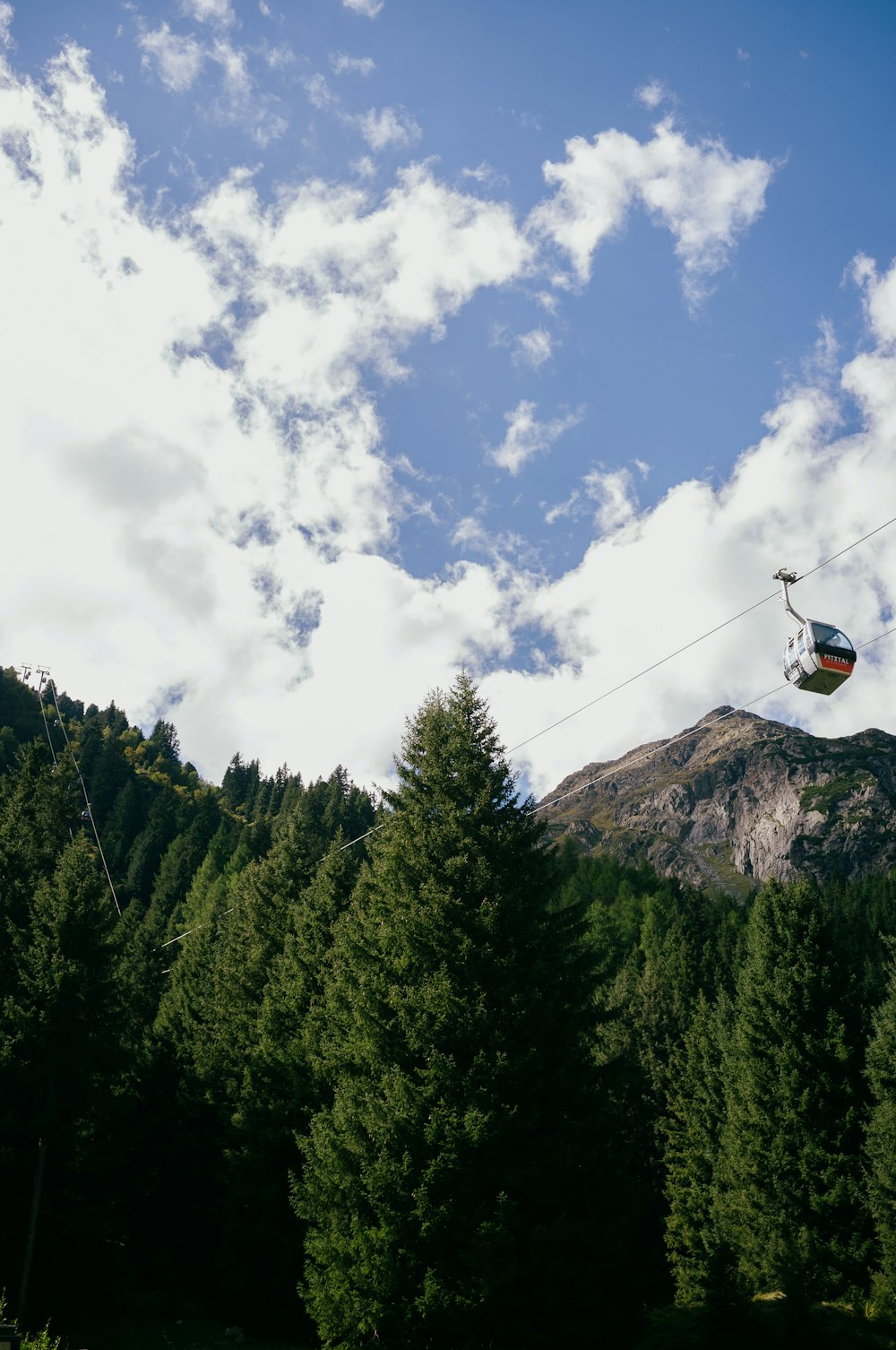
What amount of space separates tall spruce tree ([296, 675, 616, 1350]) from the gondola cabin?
27.8 feet

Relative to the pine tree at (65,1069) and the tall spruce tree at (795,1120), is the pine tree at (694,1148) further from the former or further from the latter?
the pine tree at (65,1069)

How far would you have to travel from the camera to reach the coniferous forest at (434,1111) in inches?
669

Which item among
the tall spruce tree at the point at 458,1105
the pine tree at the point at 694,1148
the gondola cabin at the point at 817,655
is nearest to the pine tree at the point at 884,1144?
the pine tree at the point at 694,1148

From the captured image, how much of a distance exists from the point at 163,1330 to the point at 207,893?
64583 mm

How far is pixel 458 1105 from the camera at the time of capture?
1733cm

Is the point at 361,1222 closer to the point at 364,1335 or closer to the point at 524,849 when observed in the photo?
the point at 364,1335

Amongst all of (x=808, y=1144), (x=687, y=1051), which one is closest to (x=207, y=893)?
(x=687, y=1051)

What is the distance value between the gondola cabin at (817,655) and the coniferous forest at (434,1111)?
27.8 ft

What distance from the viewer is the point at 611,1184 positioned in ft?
60.5

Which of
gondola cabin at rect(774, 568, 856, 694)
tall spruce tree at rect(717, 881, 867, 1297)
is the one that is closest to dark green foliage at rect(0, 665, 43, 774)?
tall spruce tree at rect(717, 881, 867, 1297)

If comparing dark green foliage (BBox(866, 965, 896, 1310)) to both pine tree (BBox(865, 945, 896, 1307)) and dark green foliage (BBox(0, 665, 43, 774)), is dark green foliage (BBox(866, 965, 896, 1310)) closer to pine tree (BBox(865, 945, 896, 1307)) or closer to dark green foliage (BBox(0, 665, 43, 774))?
pine tree (BBox(865, 945, 896, 1307))

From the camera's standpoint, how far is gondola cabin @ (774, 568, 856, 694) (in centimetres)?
1559

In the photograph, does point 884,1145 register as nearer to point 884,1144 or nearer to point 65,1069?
point 884,1144

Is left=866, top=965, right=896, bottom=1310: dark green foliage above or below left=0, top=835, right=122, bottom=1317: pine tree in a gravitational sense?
below
